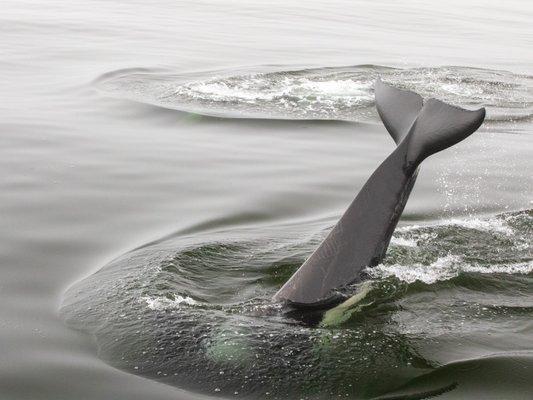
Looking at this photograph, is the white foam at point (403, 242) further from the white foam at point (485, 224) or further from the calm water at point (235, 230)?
the white foam at point (485, 224)

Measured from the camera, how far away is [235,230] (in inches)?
377

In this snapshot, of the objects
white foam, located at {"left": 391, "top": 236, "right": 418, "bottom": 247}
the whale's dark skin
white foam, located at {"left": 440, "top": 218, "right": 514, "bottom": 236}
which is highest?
the whale's dark skin

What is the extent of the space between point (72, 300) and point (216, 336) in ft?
4.90

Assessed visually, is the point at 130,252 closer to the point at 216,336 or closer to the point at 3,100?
the point at 216,336

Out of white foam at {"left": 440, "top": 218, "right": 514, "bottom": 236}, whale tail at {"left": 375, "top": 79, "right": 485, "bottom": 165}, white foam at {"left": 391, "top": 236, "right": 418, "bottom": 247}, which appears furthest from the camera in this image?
white foam at {"left": 440, "top": 218, "right": 514, "bottom": 236}

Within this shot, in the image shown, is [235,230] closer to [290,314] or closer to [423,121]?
[290,314]

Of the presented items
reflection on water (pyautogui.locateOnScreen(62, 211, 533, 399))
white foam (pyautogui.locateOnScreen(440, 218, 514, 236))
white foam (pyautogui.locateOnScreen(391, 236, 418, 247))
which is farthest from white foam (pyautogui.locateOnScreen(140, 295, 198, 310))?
white foam (pyautogui.locateOnScreen(440, 218, 514, 236))

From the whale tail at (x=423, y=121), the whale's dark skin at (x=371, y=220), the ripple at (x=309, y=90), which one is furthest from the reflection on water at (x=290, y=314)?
the ripple at (x=309, y=90)

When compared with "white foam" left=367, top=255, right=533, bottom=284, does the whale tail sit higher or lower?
higher

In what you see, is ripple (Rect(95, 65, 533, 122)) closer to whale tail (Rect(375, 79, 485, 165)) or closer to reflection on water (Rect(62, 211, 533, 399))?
reflection on water (Rect(62, 211, 533, 399))

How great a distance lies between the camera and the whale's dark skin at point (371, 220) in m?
7.32

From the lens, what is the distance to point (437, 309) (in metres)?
7.80

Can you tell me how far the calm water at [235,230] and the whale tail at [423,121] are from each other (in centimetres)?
127

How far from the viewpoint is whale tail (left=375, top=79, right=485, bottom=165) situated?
23.6 feet
